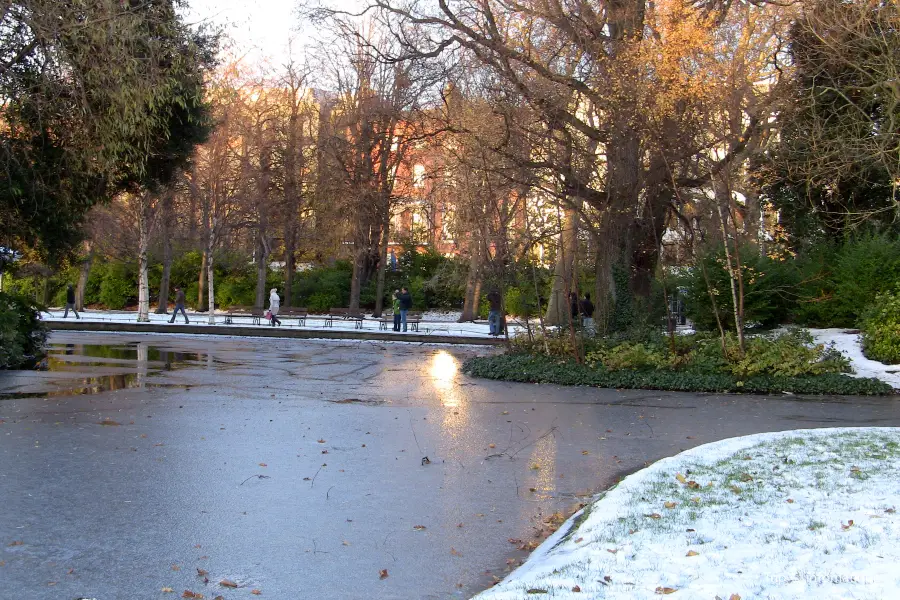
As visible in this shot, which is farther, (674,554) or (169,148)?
(169,148)

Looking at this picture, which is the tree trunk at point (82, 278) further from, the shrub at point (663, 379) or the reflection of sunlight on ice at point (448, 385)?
the shrub at point (663, 379)

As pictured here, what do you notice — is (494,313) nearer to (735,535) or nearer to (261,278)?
(261,278)

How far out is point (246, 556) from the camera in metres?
5.75

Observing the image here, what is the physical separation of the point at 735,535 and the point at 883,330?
520 inches

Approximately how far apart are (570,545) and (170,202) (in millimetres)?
34086

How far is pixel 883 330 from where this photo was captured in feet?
55.4

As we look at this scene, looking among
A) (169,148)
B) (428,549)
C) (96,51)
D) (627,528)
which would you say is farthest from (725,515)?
(169,148)

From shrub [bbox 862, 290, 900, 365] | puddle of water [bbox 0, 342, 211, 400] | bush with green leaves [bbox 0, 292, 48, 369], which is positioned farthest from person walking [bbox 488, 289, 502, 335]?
bush with green leaves [bbox 0, 292, 48, 369]

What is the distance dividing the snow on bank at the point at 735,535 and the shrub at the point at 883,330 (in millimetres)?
9326

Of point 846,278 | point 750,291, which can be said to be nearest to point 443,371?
point 750,291

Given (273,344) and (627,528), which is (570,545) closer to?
(627,528)

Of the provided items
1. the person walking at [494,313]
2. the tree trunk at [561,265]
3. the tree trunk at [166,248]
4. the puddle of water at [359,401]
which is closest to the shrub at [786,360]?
the puddle of water at [359,401]

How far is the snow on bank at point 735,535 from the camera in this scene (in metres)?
4.61

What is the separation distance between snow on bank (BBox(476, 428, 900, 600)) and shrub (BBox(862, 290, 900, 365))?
9326mm
